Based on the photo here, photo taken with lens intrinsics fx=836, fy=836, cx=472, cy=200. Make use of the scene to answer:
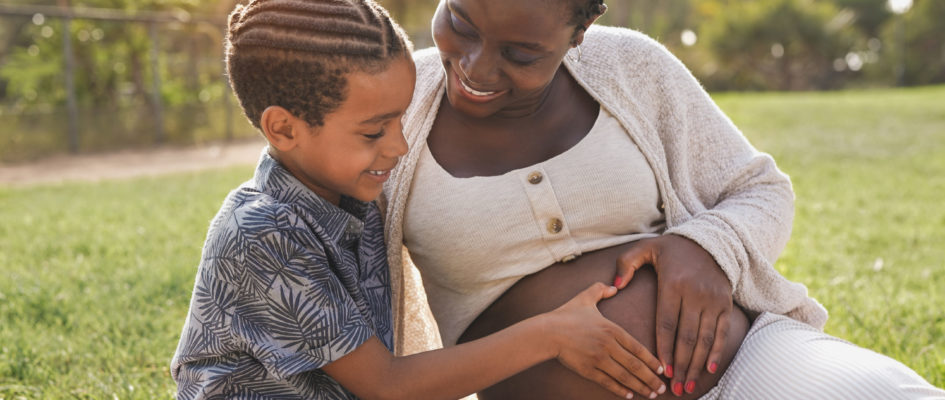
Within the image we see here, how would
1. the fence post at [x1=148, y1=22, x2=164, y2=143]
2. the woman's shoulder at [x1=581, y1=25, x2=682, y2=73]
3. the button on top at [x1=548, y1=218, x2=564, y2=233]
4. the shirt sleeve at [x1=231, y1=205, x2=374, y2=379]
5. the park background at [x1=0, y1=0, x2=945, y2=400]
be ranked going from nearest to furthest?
1. the shirt sleeve at [x1=231, y1=205, x2=374, y2=379]
2. the button on top at [x1=548, y1=218, x2=564, y2=233]
3. the woman's shoulder at [x1=581, y1=25, x2=682, y2=73]
4. the park background at [x1=0, y1=0, x2=945, y2=400]
5. the fence post at [x1=148, y1=22, x2=164, y2=143]

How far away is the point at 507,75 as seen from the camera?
2018mm

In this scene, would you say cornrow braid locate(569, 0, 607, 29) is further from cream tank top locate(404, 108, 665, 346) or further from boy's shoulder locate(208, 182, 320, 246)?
boy's shoulder locate(208, 182, 320, 246)

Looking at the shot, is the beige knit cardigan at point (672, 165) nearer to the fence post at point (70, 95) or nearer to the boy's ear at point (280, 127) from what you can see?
the boy's ear at point (280, 127)

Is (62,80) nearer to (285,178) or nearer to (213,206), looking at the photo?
(213,206)

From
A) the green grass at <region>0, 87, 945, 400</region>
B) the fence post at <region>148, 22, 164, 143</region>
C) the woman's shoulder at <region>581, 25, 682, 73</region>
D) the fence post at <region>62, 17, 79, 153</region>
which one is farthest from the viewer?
the fence post at <region>148, 22, 164, 143</region>

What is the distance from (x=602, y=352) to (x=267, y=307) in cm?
70

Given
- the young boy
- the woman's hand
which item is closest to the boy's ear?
the young boy

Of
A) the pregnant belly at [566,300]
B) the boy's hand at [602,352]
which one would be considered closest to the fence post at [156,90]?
the pregnant belly at [566,300]

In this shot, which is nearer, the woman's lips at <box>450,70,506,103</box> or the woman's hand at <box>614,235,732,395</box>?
the woman's hand at <box>614,235,732,395</box>

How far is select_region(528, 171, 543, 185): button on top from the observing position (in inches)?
81.2

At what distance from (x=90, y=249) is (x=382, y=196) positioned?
2.95 metres

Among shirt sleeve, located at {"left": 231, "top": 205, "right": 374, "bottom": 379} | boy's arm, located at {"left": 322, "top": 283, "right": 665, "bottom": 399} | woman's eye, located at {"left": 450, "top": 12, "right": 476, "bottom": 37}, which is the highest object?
woman's eye, located at {"left": 450, "top": 12, "right": 476, "bottom": 37}

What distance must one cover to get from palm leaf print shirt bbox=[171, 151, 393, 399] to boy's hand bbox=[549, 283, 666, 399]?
416 millimetres

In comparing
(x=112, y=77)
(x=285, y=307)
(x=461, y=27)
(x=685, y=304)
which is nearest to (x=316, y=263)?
(x=285, y=307)
